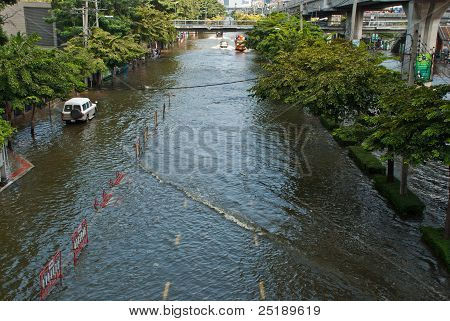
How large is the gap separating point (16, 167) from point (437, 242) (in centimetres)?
2564

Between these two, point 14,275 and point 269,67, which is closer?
point 14,275

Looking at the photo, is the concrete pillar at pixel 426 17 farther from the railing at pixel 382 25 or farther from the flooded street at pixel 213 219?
the railing at pixel 382 25

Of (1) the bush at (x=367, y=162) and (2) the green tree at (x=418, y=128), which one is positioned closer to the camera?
(2) the green tree at (x=418, y=128)

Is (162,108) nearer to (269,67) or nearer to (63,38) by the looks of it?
(269,67)

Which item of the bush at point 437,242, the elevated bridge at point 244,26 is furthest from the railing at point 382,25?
the bush at point 437,242

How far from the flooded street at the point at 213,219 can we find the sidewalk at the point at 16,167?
518 mm

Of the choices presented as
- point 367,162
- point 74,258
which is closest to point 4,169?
point 74,258

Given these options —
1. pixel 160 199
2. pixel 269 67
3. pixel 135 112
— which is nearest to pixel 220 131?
pixel 269 67

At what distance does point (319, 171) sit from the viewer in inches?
1251

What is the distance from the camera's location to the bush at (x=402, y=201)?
24.4 meters

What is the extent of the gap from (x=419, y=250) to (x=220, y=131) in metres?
24.1

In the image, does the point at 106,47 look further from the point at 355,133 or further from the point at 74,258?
the point at 74,258

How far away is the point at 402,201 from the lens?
24.8 meters

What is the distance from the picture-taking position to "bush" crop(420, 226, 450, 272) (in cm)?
1948
